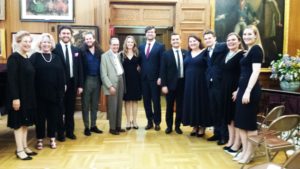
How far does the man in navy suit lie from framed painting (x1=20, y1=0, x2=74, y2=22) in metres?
2.63

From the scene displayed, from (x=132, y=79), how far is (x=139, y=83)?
0.15 meters

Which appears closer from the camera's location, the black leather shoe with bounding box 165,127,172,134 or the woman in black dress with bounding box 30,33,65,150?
the woman in black dress with bounding box 30,33,65,150

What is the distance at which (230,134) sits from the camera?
13.2 ft

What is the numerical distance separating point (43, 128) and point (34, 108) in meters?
0.47

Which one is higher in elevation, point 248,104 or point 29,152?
point 248,104

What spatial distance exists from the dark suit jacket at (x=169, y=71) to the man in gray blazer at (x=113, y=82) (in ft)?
2.20

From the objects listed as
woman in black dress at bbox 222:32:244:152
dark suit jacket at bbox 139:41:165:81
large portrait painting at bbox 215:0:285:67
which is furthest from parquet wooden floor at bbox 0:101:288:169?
large portrait painting at bbox 215:0:285:67

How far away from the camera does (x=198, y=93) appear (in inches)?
176

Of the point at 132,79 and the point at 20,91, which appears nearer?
the point at 20,91

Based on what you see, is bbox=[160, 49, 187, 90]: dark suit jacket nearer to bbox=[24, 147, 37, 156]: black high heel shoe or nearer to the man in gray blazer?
the man in gray blazer

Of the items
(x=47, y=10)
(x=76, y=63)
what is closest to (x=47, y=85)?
(x=76, y=63)

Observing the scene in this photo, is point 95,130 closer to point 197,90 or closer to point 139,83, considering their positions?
point 139,83

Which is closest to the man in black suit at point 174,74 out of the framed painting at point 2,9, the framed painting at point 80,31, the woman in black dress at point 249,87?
the woman in black dress at point 249,87

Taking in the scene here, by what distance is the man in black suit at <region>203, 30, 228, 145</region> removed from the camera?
4031 mm
